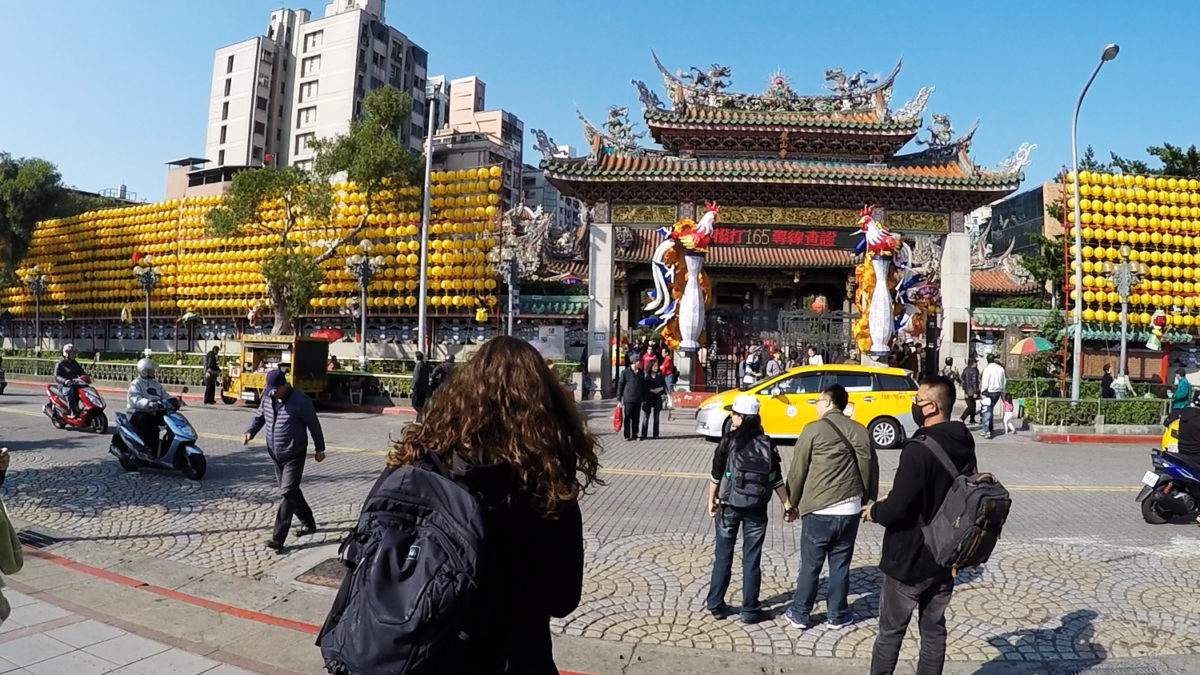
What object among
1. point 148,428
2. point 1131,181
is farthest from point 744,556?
point 1131,181

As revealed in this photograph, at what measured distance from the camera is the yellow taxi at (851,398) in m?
13.0

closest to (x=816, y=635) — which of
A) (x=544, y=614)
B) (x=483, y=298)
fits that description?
(x=544, y=614)

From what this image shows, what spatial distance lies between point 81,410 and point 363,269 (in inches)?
377

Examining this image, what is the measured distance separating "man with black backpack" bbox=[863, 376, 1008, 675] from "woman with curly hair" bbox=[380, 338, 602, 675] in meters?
2.03

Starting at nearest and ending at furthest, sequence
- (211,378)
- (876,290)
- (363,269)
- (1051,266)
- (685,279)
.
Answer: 1. (211,378)
2. (685,279)
3. (876,290)
4. (363,269)
5. (1051,266)

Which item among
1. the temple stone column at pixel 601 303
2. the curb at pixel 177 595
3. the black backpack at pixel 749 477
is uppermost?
the temple stone column at pixel 601 303

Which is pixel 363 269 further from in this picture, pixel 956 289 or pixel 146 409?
pixel 956 289

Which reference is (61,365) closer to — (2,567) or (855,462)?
(2,567)

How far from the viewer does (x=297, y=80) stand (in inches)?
2330

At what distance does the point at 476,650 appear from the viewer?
191 cm

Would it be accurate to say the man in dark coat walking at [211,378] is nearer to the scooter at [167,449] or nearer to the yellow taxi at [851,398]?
the scooter at [167,449]

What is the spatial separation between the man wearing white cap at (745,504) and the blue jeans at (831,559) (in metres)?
0.27

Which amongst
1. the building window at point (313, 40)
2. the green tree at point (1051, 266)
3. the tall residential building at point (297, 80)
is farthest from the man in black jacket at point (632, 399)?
the building window at point (313, 40)

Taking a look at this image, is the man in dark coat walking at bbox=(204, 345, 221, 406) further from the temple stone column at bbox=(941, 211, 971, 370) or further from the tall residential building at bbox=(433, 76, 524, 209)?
the tall residential building at bbox=(433, 76, 524, 209)
